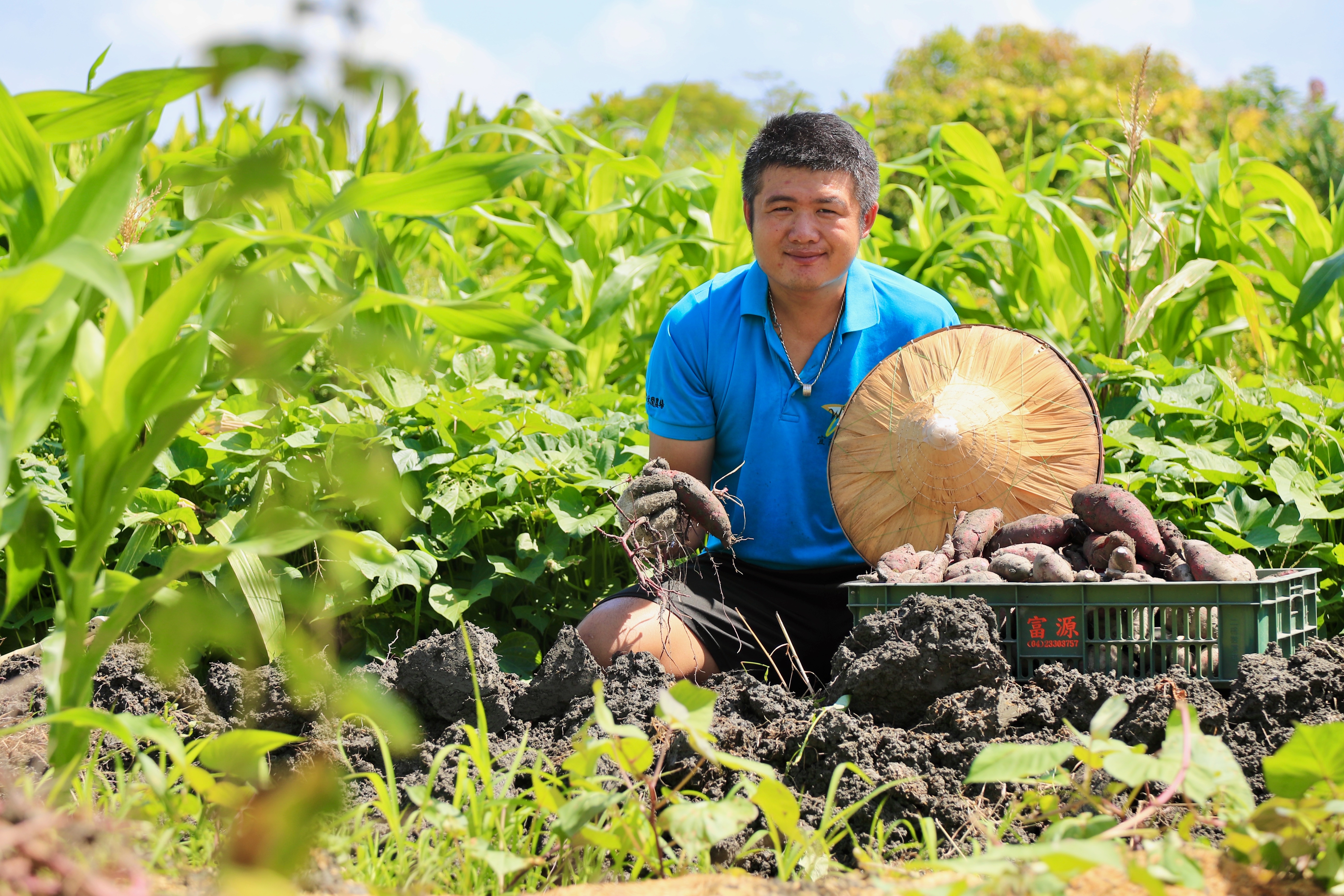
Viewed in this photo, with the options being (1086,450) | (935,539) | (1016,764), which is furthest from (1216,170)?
(1016,764)

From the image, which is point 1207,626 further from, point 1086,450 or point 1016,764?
point 1016,764

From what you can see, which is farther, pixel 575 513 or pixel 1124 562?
pixel 575 513

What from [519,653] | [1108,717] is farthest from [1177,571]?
[519,653]

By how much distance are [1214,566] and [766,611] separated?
3.27 ft

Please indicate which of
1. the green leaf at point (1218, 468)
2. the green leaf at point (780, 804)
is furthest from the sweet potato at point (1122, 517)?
the green leaf at point (780, 804)

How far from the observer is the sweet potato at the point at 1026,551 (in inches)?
75.6

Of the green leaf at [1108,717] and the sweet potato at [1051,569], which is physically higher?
the sweet potato at [1051,569]

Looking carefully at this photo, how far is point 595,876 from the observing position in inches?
54.5

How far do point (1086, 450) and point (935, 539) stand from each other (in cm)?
38

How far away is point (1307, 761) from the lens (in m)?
1.21

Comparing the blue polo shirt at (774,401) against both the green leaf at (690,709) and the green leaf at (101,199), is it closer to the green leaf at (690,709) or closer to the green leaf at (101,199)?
the green leaf at (690,709)

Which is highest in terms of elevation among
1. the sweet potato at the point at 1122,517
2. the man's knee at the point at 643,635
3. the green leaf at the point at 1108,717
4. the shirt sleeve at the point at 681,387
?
the shirt sleeve at the point at 681,387

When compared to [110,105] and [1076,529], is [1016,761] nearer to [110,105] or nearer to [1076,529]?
[1076,529]

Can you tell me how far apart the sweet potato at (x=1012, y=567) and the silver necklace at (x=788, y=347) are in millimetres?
723
